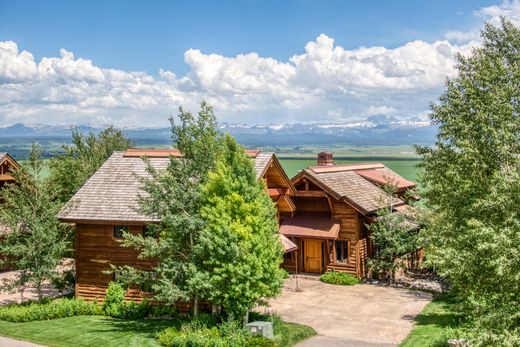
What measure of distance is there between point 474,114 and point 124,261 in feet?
57.3

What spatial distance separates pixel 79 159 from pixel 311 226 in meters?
21.2

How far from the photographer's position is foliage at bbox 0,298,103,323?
25.4 m

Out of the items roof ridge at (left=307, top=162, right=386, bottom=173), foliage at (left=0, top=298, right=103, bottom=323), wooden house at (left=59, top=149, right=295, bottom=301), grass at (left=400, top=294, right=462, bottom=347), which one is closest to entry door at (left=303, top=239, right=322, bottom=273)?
roof ridge at (left=307, top=162, right=386, bottom=173)

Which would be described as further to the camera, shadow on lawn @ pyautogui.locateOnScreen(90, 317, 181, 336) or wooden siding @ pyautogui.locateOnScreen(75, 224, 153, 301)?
wooden siding @ pyautogui.locateOnScreen(75, 224, 153, 301)

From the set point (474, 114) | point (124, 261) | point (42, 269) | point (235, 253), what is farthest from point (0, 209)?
point (474, 114)

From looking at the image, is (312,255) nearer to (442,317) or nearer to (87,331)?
(442,317)

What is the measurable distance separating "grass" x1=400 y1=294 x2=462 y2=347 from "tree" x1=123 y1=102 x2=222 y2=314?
Answer: 9016 millimetres

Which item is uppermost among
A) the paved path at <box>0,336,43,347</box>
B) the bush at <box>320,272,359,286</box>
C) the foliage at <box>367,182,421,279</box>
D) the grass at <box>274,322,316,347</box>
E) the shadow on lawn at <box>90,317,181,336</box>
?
the foliage at <box>367,182,421,279</box>

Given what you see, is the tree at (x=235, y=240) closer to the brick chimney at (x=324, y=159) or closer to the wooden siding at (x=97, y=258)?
the wooden siding at (x=97, y=258)

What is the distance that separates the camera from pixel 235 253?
20.5m

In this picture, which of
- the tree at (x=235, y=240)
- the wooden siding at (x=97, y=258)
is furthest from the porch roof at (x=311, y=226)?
the tree at (x=235, y=240)

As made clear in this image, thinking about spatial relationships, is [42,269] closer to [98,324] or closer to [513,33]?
[98,324]

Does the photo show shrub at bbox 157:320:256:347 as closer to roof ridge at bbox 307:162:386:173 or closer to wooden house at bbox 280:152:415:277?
wooden house at bbox 280:152:415:277

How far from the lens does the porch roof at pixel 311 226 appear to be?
33.8 metres
